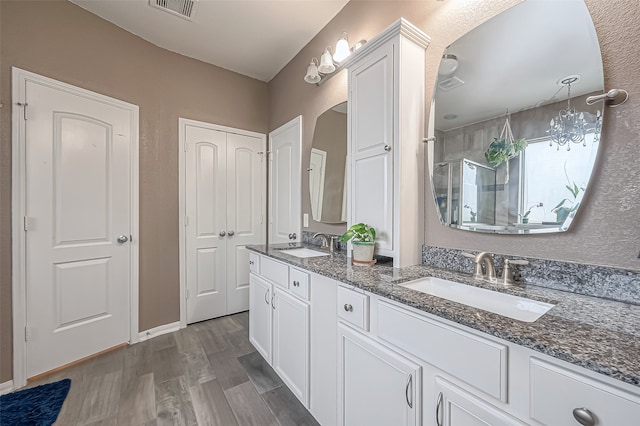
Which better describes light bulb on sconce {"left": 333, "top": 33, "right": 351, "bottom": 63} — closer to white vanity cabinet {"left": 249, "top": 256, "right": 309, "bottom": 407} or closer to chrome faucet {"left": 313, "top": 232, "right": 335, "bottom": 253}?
chrome faucet {"left": 313, "top": 232, "right": 335, "bottom": 253}

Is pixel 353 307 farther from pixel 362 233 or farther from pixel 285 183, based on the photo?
pixel 285 183

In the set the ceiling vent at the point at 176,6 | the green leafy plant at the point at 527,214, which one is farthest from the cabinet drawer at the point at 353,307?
the ceiling vent at the point at 176,6

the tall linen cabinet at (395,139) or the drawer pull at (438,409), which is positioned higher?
the tall linen cabinet at (395,139)

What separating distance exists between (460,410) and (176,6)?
2947mm

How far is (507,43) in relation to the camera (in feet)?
3.81

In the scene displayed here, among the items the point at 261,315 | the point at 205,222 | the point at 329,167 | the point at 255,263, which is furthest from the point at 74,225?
the point at 329,167

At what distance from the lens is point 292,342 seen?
161 cm

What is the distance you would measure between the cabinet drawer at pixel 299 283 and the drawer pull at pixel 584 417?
1.10 meters

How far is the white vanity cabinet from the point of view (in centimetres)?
151

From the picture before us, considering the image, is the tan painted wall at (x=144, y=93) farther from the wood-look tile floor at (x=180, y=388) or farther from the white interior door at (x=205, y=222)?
the wood-look tile floor at (x=180, y=388)

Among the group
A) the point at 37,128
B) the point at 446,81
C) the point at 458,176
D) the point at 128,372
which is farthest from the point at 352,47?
the point at 128,372

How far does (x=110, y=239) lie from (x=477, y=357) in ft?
8.74

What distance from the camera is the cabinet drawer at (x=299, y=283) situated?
4.88 feet

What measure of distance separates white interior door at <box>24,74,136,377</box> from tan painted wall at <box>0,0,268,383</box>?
111 mm
